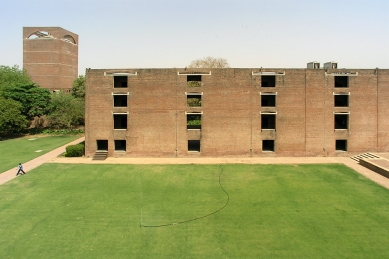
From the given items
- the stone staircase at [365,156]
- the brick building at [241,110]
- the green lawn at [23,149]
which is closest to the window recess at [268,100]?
the brick building at [241,110]

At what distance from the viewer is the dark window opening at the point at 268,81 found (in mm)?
28219

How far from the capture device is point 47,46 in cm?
6041

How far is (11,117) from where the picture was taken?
38375mm

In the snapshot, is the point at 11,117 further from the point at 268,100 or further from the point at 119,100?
the point at 268,100

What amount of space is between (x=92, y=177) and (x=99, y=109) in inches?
333

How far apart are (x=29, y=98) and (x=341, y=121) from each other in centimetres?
4628

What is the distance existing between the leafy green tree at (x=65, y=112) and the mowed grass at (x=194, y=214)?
22.3 metres

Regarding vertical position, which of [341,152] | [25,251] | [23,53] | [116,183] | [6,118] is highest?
[23,53]

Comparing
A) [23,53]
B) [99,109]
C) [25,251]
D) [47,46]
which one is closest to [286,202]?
[25,251]

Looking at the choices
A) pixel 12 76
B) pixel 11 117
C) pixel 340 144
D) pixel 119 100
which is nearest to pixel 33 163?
pixel 119 100

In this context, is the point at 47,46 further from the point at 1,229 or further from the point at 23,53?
the point at 1,229

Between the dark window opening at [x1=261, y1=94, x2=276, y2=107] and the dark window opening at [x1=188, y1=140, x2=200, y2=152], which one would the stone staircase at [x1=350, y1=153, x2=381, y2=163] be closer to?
the dark window opening at [x1=261, y1=94, x2=276, y2=107]

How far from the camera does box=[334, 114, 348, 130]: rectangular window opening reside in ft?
91.4

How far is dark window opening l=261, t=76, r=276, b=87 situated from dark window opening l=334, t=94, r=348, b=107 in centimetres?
689
